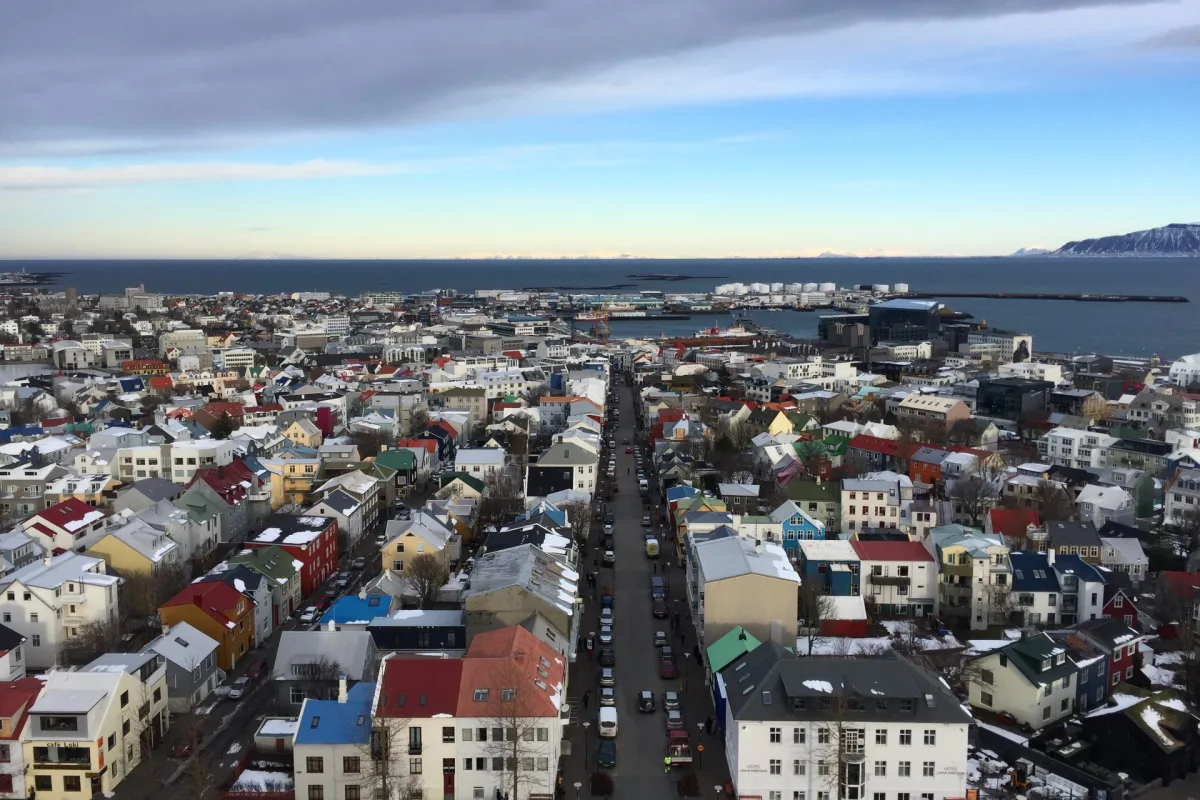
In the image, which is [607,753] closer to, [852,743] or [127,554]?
[852,743]

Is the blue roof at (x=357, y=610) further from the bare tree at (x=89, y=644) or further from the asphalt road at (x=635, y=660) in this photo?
the asphalt road at (x=635, y=660)

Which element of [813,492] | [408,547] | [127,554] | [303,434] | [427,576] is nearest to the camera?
[427,576]

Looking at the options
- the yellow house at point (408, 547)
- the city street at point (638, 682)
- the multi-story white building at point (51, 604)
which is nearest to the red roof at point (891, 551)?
the city street at point (638, 682)

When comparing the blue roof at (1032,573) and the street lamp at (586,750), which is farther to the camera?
the blue roof at (1032,573)

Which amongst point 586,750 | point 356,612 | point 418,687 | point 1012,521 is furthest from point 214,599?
point 1012,521

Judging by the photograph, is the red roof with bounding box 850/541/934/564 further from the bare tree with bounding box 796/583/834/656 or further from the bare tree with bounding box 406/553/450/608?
the bare tree with bounding box 406/553/450/608

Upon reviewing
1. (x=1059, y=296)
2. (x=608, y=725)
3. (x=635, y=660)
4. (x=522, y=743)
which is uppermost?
(x=1059, y=296)
